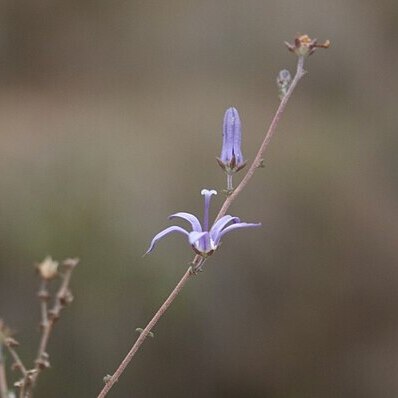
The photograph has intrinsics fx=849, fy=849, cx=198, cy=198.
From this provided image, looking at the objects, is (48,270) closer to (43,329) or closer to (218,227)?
(43,329)

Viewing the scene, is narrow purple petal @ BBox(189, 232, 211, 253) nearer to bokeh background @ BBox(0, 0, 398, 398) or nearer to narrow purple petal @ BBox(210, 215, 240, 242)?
narrow purple petal @ BBox(210, 215, 240, 242)

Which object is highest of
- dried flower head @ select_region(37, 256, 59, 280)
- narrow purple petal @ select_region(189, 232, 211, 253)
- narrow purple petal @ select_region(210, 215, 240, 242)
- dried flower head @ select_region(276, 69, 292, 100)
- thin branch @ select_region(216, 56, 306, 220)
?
dried flower head @ select_region(276, 69, 292, 100)

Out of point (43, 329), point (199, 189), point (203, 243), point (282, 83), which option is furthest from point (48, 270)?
point (199, 189)

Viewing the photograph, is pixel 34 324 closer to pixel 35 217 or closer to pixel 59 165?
pixel 35 217

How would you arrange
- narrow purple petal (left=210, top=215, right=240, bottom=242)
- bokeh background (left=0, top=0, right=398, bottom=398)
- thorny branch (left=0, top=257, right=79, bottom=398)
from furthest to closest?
bokeh background (left=0, top=0, right=398, bottom=398)
narrow purple petal (left=210, top=215, right=240, bottom=242)
thorny branch (left=0, top=257, right=79, bottom=398)

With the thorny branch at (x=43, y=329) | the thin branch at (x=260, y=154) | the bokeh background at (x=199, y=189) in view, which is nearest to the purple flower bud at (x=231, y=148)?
the thin branch at (x=260, y=154)

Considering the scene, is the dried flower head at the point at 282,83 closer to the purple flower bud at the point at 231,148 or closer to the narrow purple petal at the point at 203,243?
the purple flower bud at the point at 231,148

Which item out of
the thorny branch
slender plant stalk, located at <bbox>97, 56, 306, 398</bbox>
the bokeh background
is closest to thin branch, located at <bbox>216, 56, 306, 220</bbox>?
slender plant stalk, located at <bbox>97, 56, 306, 398</bbox>
